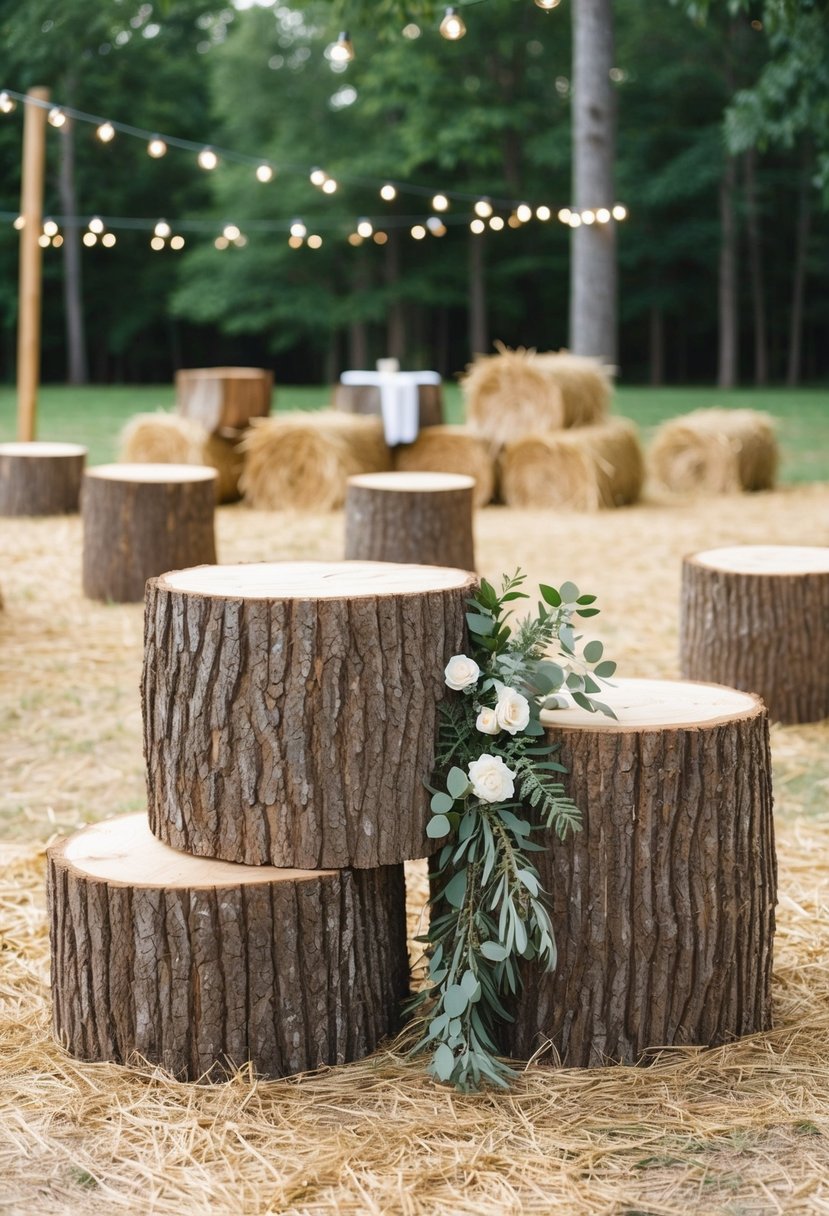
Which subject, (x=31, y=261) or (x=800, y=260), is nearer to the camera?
(x=31, y=261)

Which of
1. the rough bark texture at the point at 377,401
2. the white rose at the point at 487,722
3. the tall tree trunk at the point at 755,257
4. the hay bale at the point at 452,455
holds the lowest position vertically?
the white rose at the point at 487,722

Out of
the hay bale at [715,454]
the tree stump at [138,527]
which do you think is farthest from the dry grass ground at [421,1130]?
the hay bale at [715,454]

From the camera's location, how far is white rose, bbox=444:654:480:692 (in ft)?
7.58

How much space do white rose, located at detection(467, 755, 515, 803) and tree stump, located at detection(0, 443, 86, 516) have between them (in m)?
7.06

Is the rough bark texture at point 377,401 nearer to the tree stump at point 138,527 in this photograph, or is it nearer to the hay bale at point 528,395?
the hay bale at point 528,395

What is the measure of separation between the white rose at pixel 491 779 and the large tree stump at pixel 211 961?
0.90 ft

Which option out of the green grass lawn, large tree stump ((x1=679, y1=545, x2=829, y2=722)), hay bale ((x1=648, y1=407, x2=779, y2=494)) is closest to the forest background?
the green grass lawn

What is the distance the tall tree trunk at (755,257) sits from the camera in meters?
25.3

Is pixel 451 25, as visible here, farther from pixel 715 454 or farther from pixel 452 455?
pixel 715 454

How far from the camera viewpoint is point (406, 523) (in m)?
6.33

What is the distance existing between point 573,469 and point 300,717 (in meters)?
7.47

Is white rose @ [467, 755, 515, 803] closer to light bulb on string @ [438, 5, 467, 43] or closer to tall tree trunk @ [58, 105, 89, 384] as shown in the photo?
light bulb on string @ [438, 5, 467, 43]

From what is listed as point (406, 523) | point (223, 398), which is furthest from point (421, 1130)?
point (223, 398)

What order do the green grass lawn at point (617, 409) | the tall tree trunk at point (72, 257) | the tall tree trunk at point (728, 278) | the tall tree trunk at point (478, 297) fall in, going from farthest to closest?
1. the tall tree trunk at point (478, 297)
2. the tall tree trunk at point (72, 257)
3. the tall tree trunk at point (728, 278)
4. the green grass lawn at point (617, 409)
